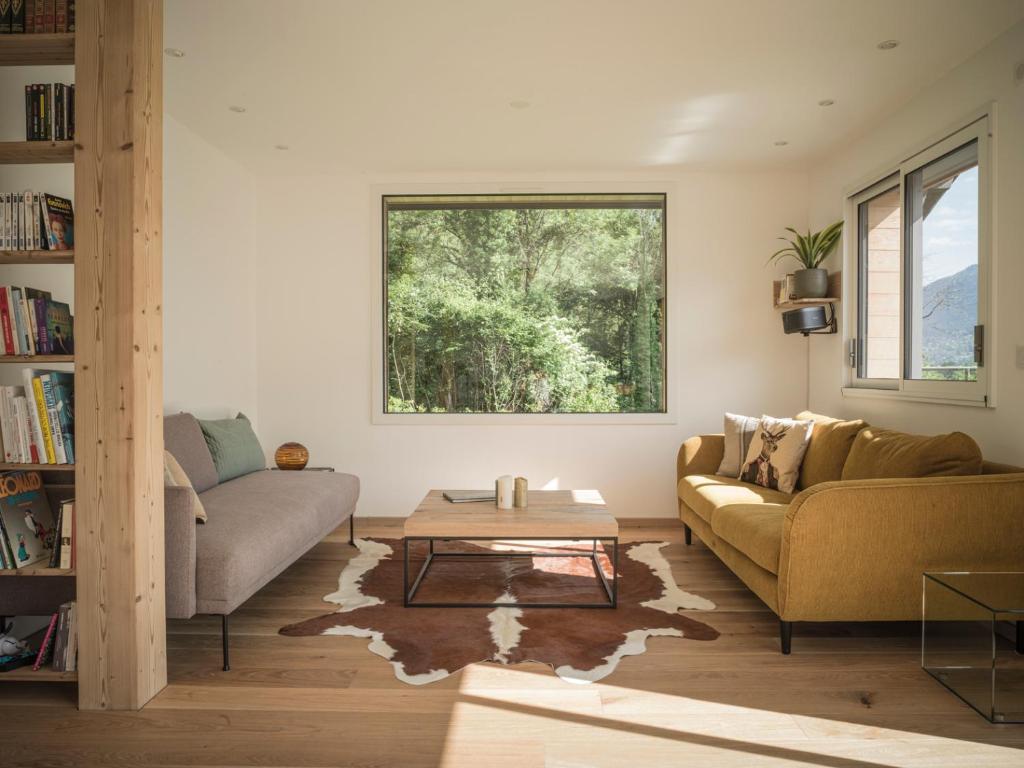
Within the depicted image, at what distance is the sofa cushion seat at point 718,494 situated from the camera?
12.0 feet

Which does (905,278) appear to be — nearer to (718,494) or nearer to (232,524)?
(718,494)

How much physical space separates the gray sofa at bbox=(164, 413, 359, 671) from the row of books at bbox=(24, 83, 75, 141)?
4.30 feet

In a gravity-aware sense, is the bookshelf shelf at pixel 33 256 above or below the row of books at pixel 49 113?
below

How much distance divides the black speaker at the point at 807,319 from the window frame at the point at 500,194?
847 mm

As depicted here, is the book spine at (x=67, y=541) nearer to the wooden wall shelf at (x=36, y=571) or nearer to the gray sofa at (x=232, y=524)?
the wooden wall shelf at (x=36, y=571)

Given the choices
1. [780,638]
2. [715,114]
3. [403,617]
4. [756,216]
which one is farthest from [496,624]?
[756,216]

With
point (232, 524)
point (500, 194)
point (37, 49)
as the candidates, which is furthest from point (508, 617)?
point (500, 194)

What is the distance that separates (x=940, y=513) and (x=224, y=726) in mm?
2693

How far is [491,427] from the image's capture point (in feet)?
17.3

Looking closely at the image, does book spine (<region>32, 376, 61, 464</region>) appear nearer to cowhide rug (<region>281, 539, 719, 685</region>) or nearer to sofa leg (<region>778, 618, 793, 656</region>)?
cowhide rug (<region>281, 539, 719, 685</region>)

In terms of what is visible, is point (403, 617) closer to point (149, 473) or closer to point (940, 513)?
point (149, 473)

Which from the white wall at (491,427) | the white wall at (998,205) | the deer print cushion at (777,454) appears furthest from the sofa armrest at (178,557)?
the white wall at (998,205)

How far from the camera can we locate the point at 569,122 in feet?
13.7

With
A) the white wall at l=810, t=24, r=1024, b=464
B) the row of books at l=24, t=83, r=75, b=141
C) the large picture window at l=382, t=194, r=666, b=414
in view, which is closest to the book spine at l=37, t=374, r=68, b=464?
the row of books at l=24, t=83, r=75, b=141
